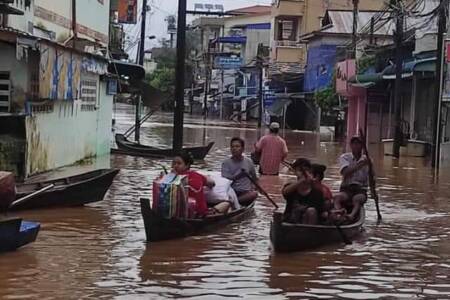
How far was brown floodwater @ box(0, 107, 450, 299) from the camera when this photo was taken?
9.20 meters

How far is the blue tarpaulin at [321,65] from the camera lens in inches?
2231

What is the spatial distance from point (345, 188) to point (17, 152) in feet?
24.3

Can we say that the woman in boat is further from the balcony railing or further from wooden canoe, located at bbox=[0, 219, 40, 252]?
the balcony railing

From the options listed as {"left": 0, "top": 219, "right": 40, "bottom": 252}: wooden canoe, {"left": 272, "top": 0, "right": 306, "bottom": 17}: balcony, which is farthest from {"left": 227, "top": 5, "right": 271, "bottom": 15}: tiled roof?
{"left": 0, "top": 219, "right": 40, "bottom": 252}: wooden canoe

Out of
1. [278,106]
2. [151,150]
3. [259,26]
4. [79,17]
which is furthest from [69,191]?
[259,26]

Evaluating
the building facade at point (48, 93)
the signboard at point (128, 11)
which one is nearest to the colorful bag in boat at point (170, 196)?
the building facade at point (48, 93)

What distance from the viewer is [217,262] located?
1091cm

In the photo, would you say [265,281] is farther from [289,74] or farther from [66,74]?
[289,74]

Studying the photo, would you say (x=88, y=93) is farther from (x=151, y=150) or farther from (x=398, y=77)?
(x=398, y=77)

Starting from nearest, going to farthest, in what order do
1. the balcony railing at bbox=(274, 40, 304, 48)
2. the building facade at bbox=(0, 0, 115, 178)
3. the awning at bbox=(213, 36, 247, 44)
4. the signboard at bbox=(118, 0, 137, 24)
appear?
1. the building facade at bbox=(0, 0, 115, 178)
2. the signboard at bbox=(118, 0, 137, 24)
3. the balcony railing at bbox=(274, 40, 304, 48)
4. the awning at bbox=(213, 36, 247, 44)

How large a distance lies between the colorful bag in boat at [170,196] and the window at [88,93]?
504 inches

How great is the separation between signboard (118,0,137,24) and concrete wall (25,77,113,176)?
1537 cm

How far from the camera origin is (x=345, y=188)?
13.7 m

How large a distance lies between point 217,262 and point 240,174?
3872 millimetres
